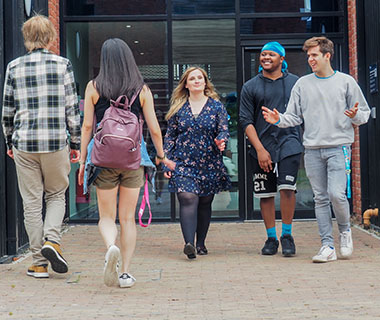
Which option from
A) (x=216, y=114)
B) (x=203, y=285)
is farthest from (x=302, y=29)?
(x=203, y=285)

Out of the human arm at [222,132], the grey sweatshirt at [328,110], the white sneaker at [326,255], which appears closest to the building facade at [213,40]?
the human arm at [222,132]

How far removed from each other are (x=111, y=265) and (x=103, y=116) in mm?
1123

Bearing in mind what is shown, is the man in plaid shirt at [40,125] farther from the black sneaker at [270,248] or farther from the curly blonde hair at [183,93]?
the black sneaker at [270,248]

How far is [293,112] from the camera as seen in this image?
281 inches

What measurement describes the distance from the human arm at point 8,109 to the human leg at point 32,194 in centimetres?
18

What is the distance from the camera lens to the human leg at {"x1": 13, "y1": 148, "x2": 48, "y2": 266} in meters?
6.23

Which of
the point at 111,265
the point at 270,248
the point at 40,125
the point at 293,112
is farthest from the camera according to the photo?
the point at 270,248

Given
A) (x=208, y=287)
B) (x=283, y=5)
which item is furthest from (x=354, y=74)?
(x=208, y=287)

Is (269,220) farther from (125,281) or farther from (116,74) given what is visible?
(116,74)

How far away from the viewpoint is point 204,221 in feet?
24.8

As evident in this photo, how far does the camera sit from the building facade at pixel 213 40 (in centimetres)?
998

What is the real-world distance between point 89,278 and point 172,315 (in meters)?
1.53

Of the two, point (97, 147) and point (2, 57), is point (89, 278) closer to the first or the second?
Answer: point (97, 147)

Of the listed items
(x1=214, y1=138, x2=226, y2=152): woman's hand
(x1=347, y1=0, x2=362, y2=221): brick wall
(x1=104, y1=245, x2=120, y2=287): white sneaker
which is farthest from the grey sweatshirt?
(x1=347, y1=0, x2=362, y2=221): brick wall
